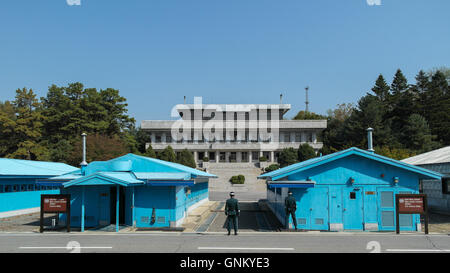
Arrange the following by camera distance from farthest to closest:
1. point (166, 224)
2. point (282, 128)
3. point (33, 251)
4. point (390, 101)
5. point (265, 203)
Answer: point (282, 128) → point (390, 101) → point (265, 203) → point (166, 224) → point (33, 251)

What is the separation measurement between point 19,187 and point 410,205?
2499 cm

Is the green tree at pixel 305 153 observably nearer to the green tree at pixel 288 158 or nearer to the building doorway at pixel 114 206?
the green tree at pixel 288 158

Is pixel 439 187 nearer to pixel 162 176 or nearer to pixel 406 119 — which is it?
pixel 162 176

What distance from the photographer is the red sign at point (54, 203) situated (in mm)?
17203

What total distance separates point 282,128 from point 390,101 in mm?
21264

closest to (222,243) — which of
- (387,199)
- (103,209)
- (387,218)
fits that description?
(103,209)

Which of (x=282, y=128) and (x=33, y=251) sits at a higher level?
(x=282, y=128)

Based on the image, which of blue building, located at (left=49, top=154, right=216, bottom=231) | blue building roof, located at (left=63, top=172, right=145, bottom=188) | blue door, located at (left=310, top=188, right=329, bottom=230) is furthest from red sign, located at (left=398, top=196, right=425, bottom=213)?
blue building roof, located at (left=63, top=172, right=145, bottom=188)

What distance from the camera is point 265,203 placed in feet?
111

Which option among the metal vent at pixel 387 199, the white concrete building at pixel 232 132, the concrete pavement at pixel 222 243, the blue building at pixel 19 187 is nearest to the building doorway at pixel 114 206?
the concrete pavement at pixel 222 243

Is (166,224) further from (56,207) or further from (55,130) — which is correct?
(55,130)

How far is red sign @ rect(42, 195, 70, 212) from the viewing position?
17203 millimetres

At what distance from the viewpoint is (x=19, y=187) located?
2688cm
